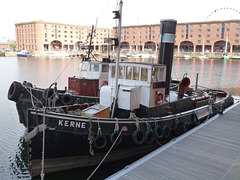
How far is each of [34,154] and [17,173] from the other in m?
2.00

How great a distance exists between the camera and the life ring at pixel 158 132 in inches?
379

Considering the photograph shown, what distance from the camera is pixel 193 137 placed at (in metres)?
9.95

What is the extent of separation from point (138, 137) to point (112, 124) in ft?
4.15

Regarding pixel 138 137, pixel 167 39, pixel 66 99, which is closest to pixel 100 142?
pixel 138 137

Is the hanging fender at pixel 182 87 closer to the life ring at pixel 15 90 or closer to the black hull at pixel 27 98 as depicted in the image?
the black hull at pixel 27 98

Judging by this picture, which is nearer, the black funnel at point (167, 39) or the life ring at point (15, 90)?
the life ring at point (15, 90)

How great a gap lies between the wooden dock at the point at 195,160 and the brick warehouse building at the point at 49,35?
93.9 m

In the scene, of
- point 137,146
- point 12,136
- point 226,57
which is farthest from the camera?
point 226,57

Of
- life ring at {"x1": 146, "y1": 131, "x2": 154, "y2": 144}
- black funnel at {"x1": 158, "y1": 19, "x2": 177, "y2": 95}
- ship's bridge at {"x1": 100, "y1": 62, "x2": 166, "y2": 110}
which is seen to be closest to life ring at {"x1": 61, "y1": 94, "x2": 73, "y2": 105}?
ship's bridge at {"x1": 100, "y1": 62, "x2": 166, "y2": 110}

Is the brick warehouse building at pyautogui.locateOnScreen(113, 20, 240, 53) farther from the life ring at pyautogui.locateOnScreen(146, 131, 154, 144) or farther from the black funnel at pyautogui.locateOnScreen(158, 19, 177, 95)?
the life ring at pyautogui.locateOnScreen(146, 131, 154, 144)

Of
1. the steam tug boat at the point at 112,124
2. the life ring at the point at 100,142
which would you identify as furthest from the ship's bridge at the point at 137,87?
the life ring at the point at 100,142

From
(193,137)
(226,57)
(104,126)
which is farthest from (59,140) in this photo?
(226,57)

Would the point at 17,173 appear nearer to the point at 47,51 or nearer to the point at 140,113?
the point at 140,113

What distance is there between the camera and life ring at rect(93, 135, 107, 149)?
8.41m
